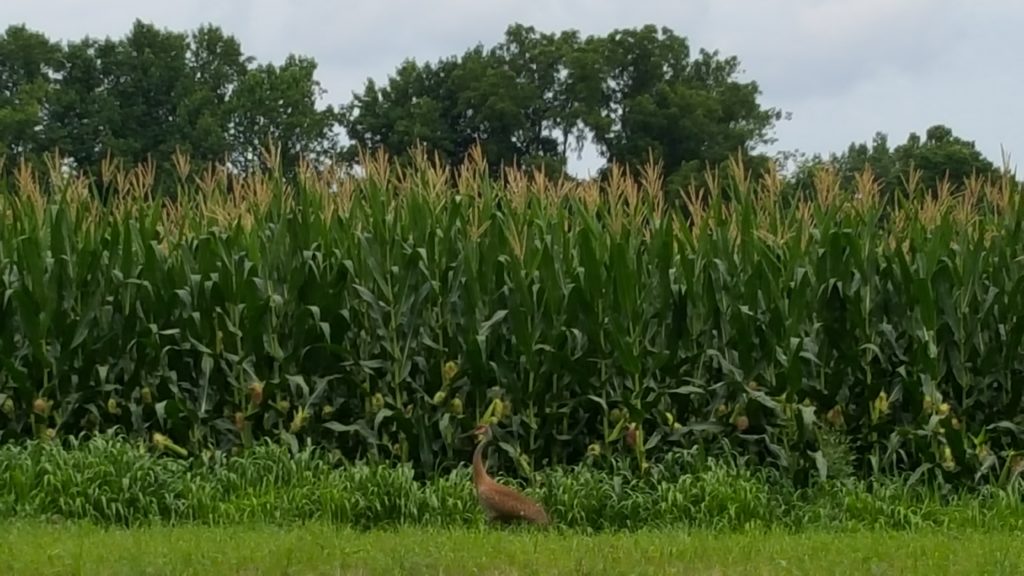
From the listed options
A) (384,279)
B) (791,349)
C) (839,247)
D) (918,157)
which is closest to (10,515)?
(384,279)

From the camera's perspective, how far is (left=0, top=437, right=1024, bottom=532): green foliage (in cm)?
851

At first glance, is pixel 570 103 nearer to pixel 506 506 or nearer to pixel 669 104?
pixel 669 104

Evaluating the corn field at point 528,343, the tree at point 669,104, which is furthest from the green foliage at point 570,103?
the corn field at point 528,343

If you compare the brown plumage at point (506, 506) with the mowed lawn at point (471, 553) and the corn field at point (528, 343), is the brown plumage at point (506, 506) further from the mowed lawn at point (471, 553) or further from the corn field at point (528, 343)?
the corn field at point (528, 343)

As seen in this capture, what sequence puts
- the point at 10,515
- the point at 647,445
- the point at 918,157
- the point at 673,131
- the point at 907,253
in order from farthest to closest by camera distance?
1. the point at 673,131
2. the point at 918,157
3. the point at 907,253
4. the point at 647,445
5. the point at 10,515

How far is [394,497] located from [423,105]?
41.4 metres

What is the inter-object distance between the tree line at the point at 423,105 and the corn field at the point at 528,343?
35.3m

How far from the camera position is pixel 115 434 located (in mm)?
9734

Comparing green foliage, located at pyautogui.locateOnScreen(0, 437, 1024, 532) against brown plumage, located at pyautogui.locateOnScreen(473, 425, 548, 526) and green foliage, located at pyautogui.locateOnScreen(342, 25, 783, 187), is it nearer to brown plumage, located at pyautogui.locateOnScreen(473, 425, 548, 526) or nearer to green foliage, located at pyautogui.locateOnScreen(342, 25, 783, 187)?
brown plumage, located at pyautogui.locateOnScreen(473, 425, 548, 526)

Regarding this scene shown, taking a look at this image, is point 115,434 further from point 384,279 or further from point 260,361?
point 384,279

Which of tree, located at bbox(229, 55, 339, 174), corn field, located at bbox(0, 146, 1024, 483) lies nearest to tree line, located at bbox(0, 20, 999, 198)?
tree, located at bbox(229, 55, 339, 174)

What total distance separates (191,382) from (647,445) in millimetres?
3619

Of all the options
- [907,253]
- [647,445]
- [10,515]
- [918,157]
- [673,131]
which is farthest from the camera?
[673,131]

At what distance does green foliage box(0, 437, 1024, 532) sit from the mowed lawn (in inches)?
27.8
